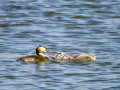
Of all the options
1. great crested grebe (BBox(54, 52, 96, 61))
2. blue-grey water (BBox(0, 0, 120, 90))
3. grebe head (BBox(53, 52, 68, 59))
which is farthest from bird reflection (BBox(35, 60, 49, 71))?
great crested grebe (BBox(54, 52, 96, 61))

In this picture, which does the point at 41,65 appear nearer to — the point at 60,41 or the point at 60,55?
the point at 60,55

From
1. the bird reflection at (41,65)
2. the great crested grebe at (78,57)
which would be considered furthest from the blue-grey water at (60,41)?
the great crested grebe at (78,57)

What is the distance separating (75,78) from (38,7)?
14.0 meters

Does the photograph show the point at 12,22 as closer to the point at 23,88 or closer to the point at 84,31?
the point at 84,31

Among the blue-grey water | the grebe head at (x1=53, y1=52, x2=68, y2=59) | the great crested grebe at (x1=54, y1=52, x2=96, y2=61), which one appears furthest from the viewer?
the grebe head at (x1=53, y1=52, x2=68, y2=59)

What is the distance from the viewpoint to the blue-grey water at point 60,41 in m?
11.2

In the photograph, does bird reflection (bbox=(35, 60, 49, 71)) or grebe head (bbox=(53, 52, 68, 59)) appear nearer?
bird reflection (bbox=(35, 60, 49, 71))

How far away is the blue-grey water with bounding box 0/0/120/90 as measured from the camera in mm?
11211

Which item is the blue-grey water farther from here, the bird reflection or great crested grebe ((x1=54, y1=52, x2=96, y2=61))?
great crested grebe ((x1=54, y1=52, x2=96, y2=61))

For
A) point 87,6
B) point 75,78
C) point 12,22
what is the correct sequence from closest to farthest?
point 75,78
point 12,22
point 87,6

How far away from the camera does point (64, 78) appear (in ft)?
37.6

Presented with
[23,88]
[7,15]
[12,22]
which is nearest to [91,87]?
[23,88]

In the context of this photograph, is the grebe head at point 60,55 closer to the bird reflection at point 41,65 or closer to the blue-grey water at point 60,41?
the blue-grey water at point 60,41

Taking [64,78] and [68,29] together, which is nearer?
[64,78]
